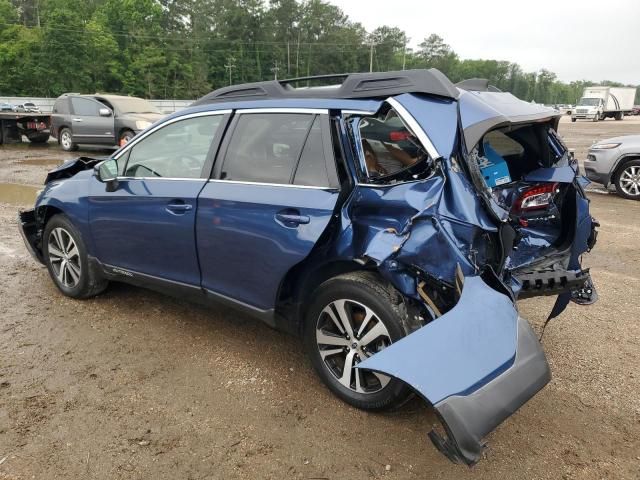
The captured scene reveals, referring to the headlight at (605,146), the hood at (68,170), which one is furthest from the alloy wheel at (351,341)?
the headlight at (605,146)

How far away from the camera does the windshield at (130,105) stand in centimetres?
1440

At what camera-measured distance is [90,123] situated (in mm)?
14820

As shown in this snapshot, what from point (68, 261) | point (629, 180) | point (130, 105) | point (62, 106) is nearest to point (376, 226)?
point (68, 261)

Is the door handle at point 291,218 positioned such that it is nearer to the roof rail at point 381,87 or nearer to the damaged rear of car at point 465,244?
the damaged rear of car at point 465,244

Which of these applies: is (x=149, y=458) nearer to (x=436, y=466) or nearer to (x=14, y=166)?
(x=436, y=466)

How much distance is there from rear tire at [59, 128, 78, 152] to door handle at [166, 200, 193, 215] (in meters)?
13.8

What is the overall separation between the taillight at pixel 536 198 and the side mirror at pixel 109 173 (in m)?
2.98

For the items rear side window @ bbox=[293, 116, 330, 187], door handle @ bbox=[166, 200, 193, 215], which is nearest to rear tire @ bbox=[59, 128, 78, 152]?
door handle @ bbox=[166, 200, 193, 215]

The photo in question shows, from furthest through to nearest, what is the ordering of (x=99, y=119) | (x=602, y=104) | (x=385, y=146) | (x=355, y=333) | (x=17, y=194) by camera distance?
1. (x=602, y=104)
2. (x=99, y=119)
3. (x=17, y=194)
4. (x=385, y=146)
5. (x=355, y=333)

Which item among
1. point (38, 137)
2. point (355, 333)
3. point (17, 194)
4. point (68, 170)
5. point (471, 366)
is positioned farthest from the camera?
point (38, 137)

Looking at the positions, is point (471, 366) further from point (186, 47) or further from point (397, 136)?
point (186, 47)

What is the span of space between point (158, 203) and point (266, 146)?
0.93 meters

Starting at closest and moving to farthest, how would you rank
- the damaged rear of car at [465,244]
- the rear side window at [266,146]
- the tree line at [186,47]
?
the damaged rear of car at [465,244] → the rear side window at [266,146] → the tree line at [186,47]

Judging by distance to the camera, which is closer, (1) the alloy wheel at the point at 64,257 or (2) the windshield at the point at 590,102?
(1) the alloy wheel at the point at 64,257
